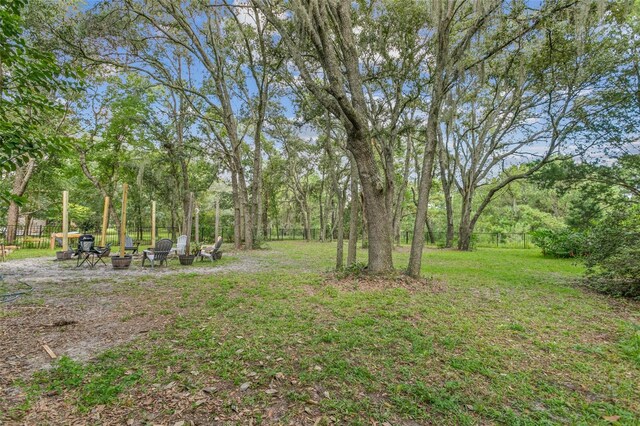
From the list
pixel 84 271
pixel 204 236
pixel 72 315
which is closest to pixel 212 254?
pixel 84 271

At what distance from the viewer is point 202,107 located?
16.8 metres

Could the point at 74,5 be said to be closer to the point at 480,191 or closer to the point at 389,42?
the point at 389,42

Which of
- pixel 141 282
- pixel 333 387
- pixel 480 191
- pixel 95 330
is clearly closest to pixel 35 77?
pixel 95 330

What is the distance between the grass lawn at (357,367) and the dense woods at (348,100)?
1.61m

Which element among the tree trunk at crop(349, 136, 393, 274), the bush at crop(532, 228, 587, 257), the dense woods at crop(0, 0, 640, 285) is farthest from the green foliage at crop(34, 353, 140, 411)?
the bush at crop(532, 228, 587, 257)

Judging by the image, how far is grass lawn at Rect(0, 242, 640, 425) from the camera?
2156 millimetres

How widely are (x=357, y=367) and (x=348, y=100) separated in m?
4.43

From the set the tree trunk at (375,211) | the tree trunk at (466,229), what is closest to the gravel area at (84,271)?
the tree trunk at (375,211)

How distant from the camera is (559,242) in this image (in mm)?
11391

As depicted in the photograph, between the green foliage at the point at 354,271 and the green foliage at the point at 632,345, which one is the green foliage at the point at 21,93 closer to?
the green foliage at the point at 354,271

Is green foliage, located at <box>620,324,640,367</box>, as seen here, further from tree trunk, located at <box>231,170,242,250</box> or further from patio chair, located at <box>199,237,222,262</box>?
tree trunk, located at <box>231,170,242,250</box>

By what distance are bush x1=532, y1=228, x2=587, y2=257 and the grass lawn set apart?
7.42 metres

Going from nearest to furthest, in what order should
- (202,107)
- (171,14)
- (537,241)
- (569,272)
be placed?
(569,272) < (171,14) < (537,241) < (202,107)

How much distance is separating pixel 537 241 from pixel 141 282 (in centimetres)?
1448
